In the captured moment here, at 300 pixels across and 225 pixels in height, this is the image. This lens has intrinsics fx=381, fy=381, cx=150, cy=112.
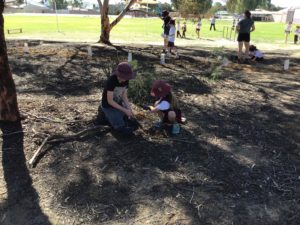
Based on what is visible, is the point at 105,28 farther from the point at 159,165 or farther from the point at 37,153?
the point at 159,165

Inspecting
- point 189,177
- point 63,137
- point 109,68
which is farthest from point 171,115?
point 109,68

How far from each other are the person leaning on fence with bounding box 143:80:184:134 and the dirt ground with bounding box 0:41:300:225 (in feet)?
0.62

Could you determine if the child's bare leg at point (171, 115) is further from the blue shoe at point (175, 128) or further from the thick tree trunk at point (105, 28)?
the thick tree trunk at point (105, 28)

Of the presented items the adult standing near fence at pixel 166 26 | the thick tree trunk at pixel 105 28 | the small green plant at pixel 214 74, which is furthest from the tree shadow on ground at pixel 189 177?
the thick tree trunk at pixel 105 28

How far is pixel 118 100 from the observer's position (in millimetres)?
5504

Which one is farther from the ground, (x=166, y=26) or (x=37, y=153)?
(x=166, y=26)

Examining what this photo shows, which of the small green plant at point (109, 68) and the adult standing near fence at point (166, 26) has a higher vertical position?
the adult standing near fence at point (166, 26)

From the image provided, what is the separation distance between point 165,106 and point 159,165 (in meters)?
1.16

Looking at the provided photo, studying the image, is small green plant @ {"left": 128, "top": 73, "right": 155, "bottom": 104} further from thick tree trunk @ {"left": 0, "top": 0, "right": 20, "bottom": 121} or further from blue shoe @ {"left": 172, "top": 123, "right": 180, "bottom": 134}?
thick tree trunk @ {"left": 0, "top": 0, "right": 20, "bottom": 121}

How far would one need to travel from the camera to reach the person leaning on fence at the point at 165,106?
5383mm

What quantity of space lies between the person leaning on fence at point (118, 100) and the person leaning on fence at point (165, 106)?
0.39 meters

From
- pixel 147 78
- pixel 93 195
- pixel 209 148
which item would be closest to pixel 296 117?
pixel 209 148

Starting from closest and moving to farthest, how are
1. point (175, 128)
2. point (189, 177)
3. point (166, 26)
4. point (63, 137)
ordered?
point (189, 177)
point (63, 137)
point (175, 128)
point (166, 26)

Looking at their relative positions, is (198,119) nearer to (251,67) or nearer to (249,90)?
(249,90)
